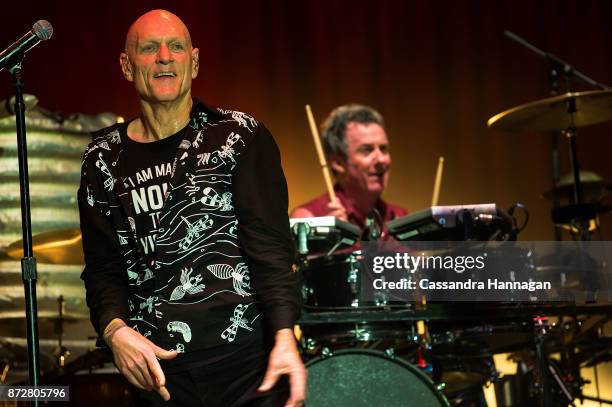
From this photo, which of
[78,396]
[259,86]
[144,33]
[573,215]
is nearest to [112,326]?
[144,33]

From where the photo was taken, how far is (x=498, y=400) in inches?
159

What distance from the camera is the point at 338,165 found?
483 centimetres

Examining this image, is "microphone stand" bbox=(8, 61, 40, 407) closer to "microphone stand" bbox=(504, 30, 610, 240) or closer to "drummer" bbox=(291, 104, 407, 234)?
"microphone stand" bbox=(504, 30, 610, 240)

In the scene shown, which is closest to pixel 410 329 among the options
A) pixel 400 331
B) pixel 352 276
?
pixel 400 331

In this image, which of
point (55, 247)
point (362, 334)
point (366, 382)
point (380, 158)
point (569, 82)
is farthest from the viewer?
point (380, 158)

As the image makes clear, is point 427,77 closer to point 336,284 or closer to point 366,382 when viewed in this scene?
point 336,284

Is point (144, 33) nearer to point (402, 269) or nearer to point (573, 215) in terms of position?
point (402, 269)

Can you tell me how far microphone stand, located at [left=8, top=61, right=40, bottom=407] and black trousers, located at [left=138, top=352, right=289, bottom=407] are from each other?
504mm

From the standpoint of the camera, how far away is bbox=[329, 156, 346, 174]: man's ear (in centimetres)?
480

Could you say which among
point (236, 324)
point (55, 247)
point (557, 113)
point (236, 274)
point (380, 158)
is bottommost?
point (236, 324)

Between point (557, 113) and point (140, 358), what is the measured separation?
270 cm

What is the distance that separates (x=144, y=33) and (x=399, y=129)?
10.9ft

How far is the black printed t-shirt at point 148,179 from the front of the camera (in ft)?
5.76

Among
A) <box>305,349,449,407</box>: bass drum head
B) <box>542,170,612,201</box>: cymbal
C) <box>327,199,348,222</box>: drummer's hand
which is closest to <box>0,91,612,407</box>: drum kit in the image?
<box>305,349,449,407</box>: bass drum head
